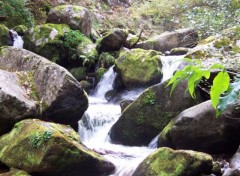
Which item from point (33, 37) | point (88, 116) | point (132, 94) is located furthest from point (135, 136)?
point (33, 37)

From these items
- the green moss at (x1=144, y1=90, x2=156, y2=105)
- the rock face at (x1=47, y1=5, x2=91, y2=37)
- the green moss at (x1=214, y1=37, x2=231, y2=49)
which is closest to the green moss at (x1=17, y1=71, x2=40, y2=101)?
the green moss at (x1=144, y1=90, x2=156, y2=105)

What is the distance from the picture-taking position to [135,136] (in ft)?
22.4

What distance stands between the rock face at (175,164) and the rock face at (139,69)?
16.4 ft

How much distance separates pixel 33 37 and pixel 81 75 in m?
2.10

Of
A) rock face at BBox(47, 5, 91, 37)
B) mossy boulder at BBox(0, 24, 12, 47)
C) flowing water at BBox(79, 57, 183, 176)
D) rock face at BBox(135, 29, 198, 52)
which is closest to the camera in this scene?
flowing water at BBox(79, 57, 183, 176)

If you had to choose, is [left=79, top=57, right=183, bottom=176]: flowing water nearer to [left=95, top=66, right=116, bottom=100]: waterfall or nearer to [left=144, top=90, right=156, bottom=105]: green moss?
[left=95, top=66, right=116, bottom=100]: waterfall

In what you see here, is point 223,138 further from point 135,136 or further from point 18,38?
point 18,38

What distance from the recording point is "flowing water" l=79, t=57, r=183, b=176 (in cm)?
569

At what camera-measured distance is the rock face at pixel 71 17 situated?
40.1 feet

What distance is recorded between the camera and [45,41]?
10.7 metres

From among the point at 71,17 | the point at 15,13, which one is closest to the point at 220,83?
the point at 71,17

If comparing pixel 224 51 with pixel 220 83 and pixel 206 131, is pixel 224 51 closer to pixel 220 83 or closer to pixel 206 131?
pixel 206 131

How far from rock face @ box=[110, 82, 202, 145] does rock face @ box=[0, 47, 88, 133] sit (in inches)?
42.7

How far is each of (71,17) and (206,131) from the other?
835 cm
